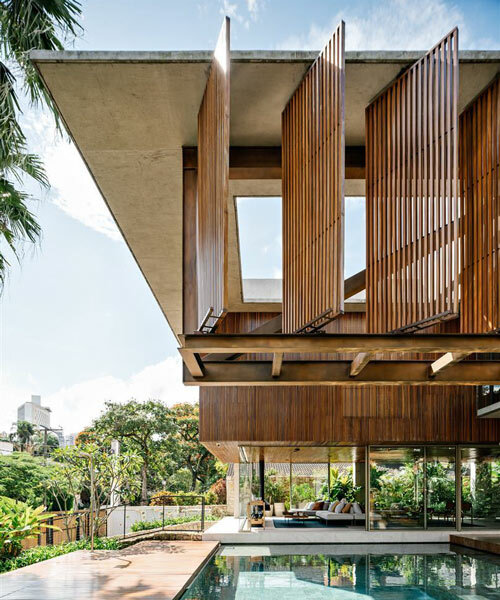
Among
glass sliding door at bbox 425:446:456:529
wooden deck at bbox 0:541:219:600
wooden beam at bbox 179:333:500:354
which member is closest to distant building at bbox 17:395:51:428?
glass sliding door at bbox 425:446:456:529

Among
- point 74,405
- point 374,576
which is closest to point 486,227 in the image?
point 374,576

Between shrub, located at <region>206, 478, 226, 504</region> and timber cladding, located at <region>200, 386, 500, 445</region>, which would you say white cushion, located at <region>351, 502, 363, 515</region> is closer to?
timber cladding, located at <region>200, 386, 500, 445</region>

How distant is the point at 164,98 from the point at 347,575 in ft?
23.6

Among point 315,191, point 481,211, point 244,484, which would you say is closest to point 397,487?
point 244,484

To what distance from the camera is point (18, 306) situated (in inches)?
2454

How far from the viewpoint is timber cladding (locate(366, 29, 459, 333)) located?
578cm

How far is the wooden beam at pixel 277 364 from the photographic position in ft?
21.1

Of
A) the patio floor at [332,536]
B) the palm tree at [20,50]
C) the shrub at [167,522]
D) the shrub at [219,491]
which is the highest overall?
the palm tree at [20,50]

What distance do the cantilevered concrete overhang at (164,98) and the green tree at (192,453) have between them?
26.6 metres

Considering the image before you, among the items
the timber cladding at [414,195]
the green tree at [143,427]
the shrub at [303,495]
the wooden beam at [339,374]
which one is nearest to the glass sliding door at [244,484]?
the shrub at [303,495]

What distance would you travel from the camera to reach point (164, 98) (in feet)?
21.8

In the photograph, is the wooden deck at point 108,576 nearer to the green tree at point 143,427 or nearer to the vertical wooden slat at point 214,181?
the vertical wooden slat at point 214,181

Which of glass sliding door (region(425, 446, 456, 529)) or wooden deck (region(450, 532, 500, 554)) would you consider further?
glass sliding door (region(425, 446, 456, 529))

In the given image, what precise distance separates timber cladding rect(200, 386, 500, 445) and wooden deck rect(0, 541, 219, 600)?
115 inches
